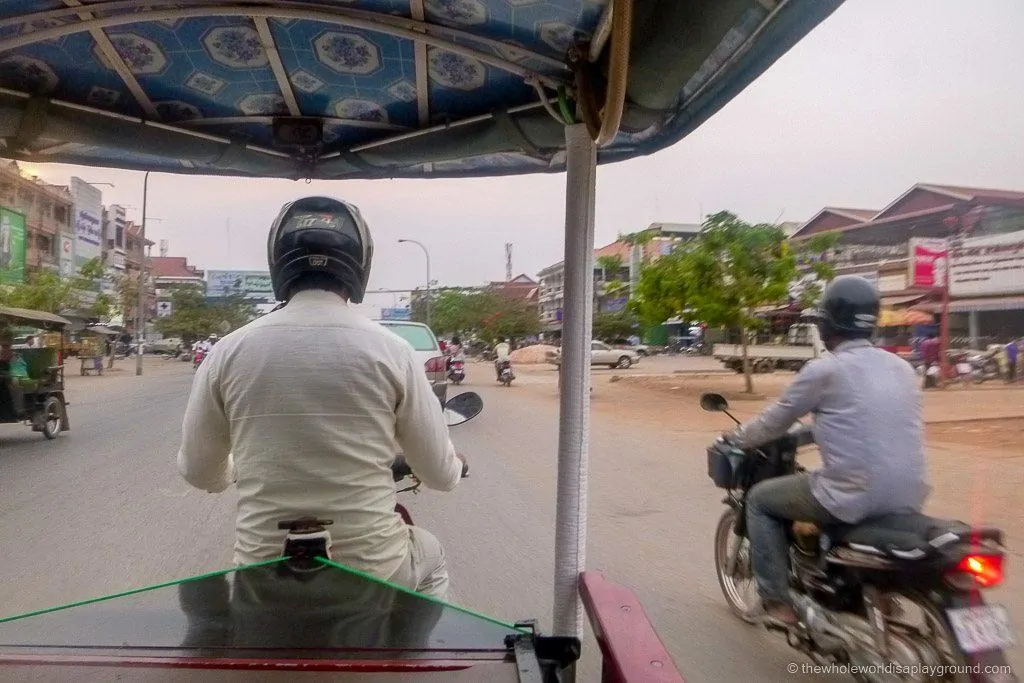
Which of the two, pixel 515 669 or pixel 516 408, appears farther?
pixel 516 408

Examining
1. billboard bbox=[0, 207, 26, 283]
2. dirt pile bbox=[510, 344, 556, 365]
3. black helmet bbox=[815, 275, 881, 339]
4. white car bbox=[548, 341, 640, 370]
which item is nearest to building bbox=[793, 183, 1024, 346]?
black helmet bbox=[815, 275, 881, 339]

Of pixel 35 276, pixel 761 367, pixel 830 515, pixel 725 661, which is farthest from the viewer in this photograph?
pixel 35 276

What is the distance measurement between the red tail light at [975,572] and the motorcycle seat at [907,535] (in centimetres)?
6

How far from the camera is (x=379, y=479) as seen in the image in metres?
1.77

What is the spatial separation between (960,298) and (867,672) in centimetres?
520

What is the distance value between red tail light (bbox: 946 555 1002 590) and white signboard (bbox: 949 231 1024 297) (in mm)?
2803

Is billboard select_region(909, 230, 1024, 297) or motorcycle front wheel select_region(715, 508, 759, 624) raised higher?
billboard select_region(909, 230, 1024, 297)

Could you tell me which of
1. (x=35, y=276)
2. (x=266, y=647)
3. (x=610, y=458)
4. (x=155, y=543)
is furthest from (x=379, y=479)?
(x=35, y=276)

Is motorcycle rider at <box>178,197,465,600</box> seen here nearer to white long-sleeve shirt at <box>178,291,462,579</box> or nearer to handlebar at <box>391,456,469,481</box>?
white long-sleeve shirt at <box>178,291,462,579</box>

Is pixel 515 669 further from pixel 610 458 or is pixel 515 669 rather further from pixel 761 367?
pixel 761 367

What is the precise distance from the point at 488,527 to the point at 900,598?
386 cm

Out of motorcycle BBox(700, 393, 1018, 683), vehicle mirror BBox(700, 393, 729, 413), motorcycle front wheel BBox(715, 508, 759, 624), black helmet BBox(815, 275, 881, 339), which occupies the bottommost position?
motorcycle front wheel BBox(715, 508, 759, 624)

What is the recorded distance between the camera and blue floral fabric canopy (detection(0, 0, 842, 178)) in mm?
2023

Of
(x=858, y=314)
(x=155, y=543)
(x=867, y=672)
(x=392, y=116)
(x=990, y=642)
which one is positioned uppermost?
(x=392, y=116)
